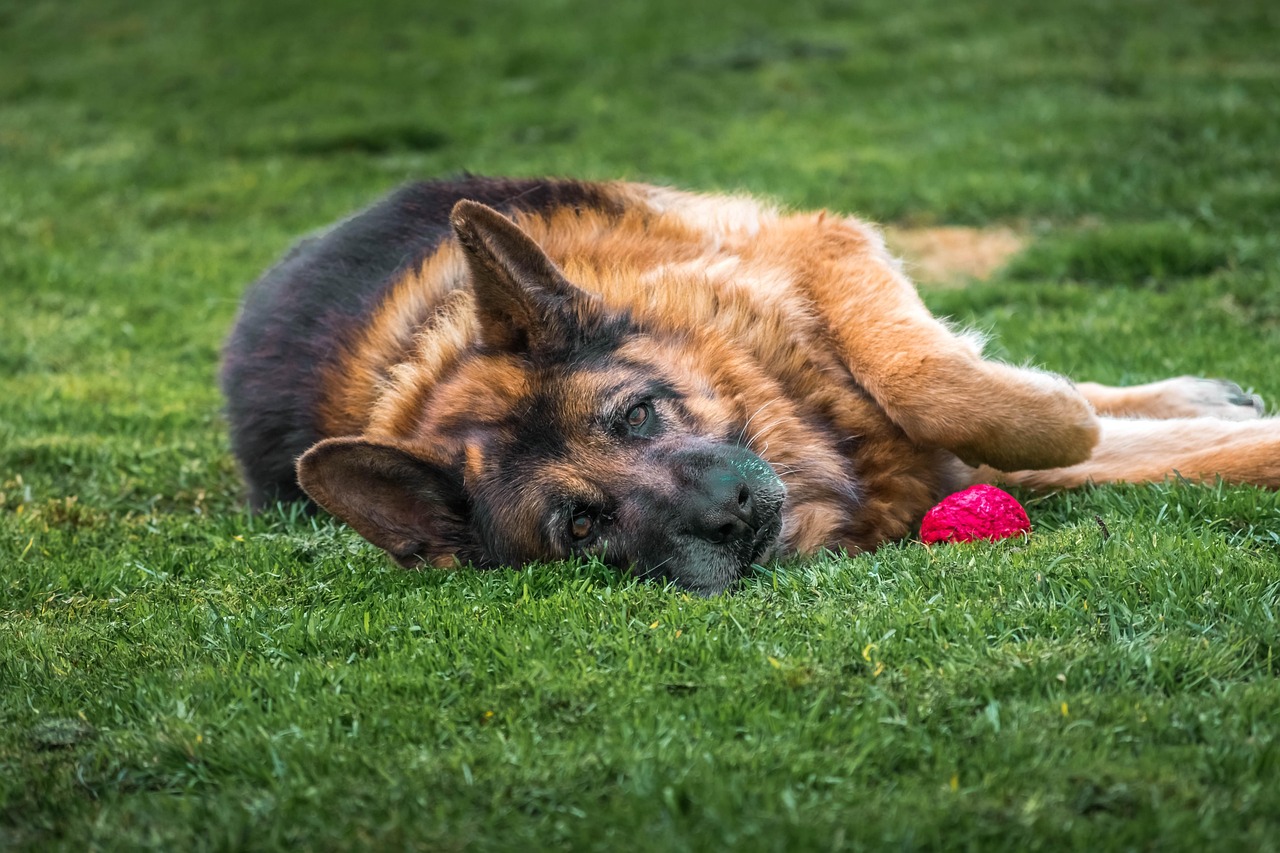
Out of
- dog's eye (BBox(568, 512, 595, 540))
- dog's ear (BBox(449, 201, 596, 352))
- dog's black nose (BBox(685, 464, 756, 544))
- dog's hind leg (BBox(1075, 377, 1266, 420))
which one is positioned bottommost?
dog's hind leg (BBox(1075, 377, 1266, 420))

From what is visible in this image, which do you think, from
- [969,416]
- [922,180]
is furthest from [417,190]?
[922,180]

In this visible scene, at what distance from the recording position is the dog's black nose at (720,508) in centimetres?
421

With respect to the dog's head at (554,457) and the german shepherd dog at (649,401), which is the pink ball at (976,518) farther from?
the dog's head at (554,457)

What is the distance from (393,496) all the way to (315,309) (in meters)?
1.43

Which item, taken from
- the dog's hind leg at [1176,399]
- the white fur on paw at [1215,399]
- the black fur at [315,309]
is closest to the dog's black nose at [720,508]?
the black fur at [315,309]

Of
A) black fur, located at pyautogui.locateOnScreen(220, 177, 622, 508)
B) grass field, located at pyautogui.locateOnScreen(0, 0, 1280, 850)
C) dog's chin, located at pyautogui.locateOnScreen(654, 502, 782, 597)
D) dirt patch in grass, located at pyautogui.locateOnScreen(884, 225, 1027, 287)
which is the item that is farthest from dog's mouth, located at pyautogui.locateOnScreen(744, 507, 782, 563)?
dirt patch in grass, located at pyautogui.locateOnScreen(884, 225, 1027, 287)

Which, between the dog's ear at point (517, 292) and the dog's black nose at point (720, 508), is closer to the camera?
the dog's black nose at point (720, 508)

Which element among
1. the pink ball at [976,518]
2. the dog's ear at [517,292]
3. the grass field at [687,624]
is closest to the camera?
the grass field at [687,624]

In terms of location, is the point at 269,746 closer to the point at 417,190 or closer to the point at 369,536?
the point at 369,536

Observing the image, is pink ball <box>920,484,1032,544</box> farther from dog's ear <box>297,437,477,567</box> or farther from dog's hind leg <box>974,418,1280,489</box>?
dog's ear <box>297,437,477,567</box>

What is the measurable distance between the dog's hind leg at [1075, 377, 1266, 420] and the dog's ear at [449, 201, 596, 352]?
8.34ft

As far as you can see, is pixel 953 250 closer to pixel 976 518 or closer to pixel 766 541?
pixel 976 518

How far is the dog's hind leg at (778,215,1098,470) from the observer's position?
4609 millimetres

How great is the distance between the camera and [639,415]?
455 centimetres
